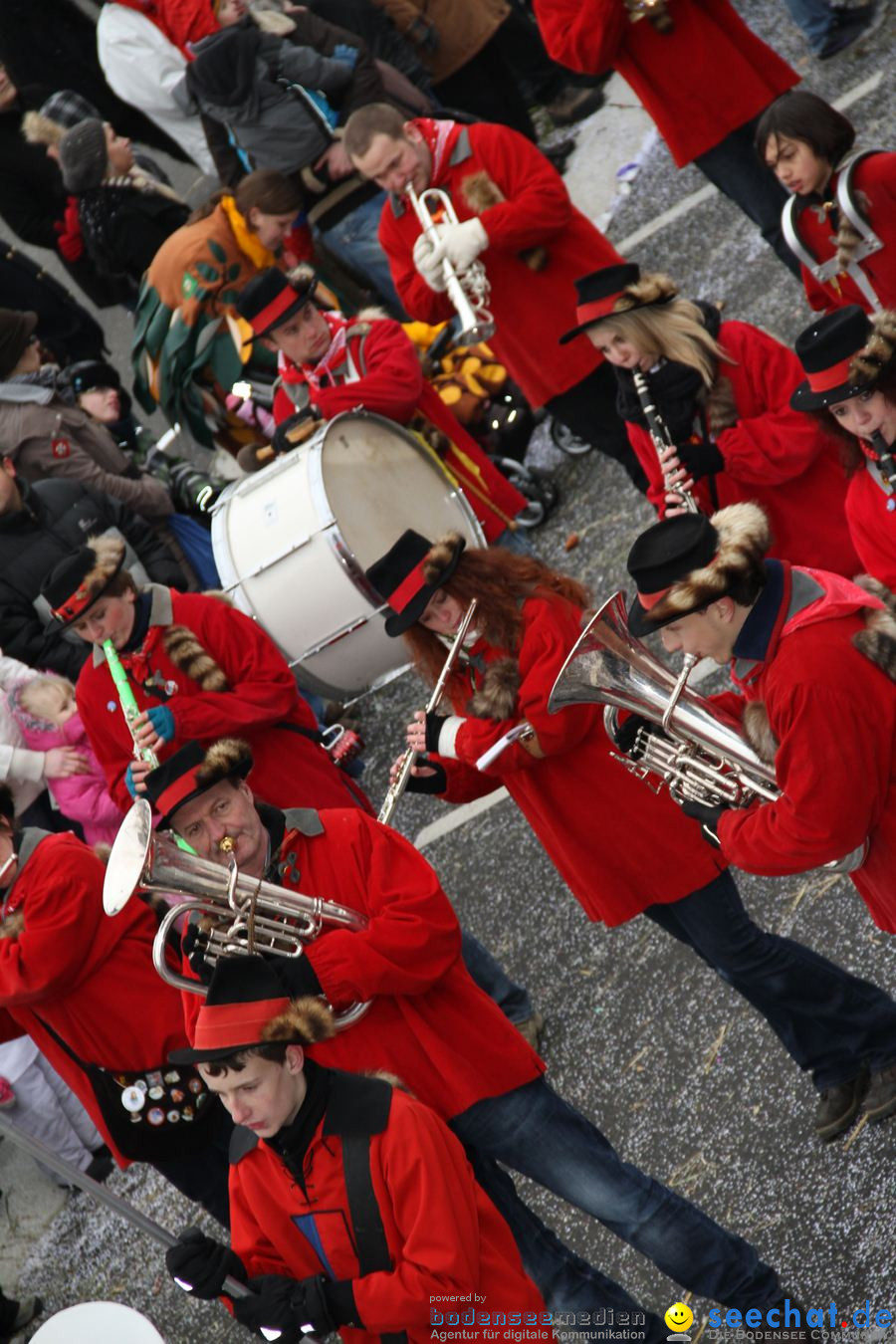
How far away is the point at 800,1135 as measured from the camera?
459cm

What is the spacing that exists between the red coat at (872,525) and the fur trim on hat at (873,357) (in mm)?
293

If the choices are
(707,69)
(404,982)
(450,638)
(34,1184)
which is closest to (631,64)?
(707,69)

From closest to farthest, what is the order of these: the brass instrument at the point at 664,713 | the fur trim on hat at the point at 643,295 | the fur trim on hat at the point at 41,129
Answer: the brass instrument at the point at 664,713 < the fur trim on hat at the point at 643,295 < the fur trim on hat at the point at 41,129

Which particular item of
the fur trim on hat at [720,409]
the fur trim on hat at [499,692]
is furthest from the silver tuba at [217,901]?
the fur trim on hat at [720,409]

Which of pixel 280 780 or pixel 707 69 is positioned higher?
pixel 707 69

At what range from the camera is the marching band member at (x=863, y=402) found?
3959 mm

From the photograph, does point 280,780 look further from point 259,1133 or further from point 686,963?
point 259,1133

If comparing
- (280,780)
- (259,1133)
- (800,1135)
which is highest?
(259,1133)

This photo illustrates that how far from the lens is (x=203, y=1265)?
3.50m

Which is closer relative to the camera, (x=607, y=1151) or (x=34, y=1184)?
(x=607, y=1151)

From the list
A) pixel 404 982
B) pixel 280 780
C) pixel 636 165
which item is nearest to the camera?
pixel 404 982

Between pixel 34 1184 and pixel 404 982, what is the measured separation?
374cm

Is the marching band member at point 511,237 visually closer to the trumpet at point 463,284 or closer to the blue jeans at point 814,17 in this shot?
the trumpet at point 463,284

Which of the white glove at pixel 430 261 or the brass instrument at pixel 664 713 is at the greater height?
the white glove at pixel 430 261
